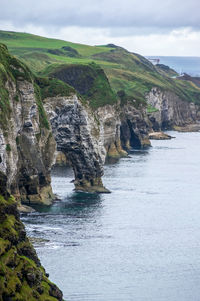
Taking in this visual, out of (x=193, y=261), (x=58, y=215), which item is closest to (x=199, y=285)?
(x=193, y=261)

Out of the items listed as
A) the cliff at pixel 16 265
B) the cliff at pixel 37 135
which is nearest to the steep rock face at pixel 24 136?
the cliff at pixel 37 135

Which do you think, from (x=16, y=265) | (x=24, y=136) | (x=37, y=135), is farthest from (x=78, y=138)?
(x=16, y=265)

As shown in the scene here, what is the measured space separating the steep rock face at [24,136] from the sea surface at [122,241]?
5.12 meters

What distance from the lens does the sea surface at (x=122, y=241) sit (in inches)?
3295

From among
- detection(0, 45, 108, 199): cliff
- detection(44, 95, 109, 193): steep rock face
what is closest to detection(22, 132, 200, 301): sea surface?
detection(44, 95, 109, 193): steep rock face

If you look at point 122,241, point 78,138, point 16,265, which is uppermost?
point 78,138

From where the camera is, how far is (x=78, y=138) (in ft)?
481

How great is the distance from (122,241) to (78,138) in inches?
1757

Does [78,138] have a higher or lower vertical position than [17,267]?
higher

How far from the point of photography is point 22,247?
61.8m

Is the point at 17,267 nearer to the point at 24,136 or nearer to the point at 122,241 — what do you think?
the point at 122,241

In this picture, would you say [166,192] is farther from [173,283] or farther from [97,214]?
[173,283]

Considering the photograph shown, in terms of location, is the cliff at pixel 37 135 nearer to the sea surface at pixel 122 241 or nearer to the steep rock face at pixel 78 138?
the steep rock face at pixel 78 138

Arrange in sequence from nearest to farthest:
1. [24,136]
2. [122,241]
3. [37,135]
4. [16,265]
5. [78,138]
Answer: [16,265] → [122,241] → [24,136] → [37,135] → [78,138]
